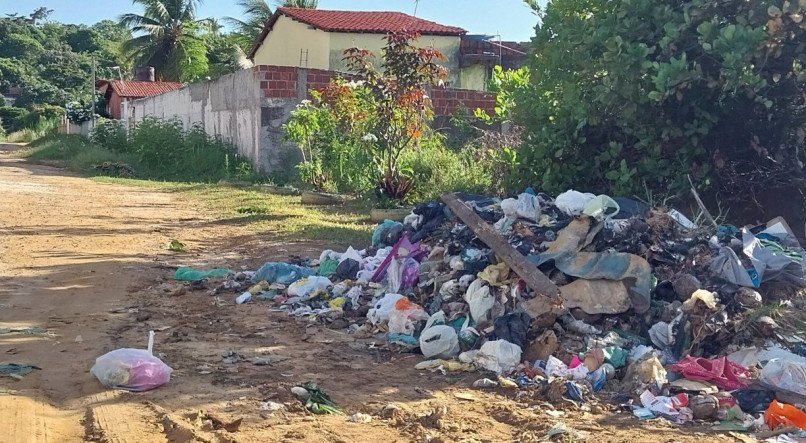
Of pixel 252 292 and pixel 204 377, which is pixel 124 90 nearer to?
pixel 252 292

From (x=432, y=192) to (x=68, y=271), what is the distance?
17.6ft


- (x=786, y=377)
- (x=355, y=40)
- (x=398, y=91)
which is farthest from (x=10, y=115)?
(x=786, y=377)

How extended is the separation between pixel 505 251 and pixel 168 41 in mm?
35384

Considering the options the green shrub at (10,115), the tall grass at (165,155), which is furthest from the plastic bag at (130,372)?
the green shrub at (10,115)

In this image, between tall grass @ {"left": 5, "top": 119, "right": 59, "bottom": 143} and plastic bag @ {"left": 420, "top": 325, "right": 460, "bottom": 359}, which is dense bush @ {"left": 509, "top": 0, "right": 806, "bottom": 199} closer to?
plastic bag @ {"left": 420, "top": 325, "right": 460, "bottom": 359}

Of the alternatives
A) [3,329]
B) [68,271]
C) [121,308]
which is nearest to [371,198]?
[68,271]

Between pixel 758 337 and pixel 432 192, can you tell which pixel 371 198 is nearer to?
pixel 432 192

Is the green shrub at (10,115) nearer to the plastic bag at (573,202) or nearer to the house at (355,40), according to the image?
the house at (355,40)

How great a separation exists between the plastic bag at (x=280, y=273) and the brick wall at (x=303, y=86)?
901 centimetres

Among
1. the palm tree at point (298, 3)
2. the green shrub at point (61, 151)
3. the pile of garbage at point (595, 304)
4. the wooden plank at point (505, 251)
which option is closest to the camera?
the pile of garbage at point (595, 304)

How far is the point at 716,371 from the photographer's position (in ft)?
14.8

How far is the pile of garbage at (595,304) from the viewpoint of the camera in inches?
174

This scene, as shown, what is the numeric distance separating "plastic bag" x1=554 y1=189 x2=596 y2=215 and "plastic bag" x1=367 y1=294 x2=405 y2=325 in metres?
1.44

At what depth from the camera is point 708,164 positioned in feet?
24.2
